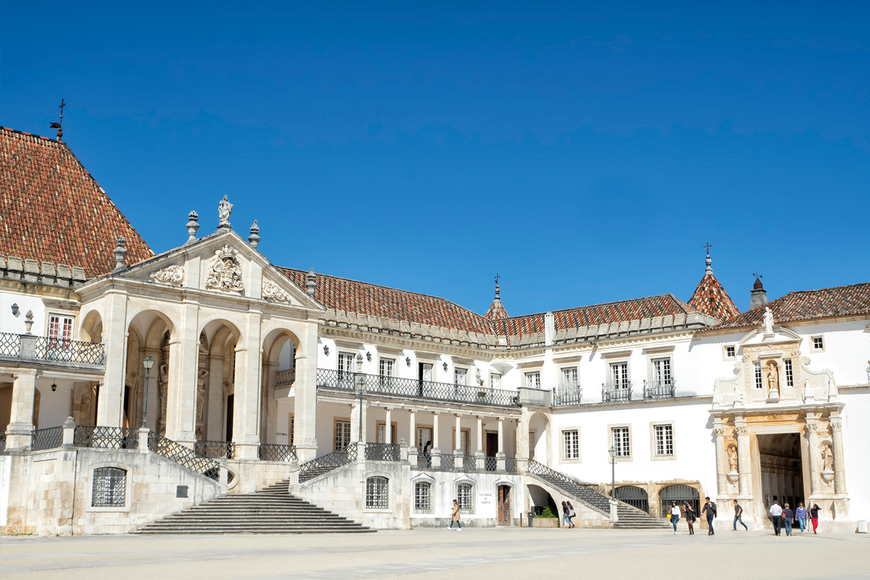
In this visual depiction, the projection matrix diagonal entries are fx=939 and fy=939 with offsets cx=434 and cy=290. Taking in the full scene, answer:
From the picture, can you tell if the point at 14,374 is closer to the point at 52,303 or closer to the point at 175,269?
the point at 52,303

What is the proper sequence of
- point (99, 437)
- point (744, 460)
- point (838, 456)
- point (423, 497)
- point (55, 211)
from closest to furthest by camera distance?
point (99, 437) < point (55, 211) < point (838, 456) < point (423, 497) < point (744, 460)

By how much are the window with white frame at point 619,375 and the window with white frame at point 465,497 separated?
7745mm

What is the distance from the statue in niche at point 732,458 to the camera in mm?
34719

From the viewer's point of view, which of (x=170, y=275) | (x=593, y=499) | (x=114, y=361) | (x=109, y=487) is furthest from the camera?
(x=593, y=499)

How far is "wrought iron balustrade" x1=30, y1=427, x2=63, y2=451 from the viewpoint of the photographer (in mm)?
→ 25031

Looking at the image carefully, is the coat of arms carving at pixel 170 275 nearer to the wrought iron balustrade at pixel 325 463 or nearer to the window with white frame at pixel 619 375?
the wrought iron balustrade at pixel 325 463

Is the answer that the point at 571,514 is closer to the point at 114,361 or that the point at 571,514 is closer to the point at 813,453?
the point at 813,453

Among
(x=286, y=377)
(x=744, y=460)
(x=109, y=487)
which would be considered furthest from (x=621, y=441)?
(x=109, y=487)

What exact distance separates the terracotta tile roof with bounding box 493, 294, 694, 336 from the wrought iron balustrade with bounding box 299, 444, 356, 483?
1401cm

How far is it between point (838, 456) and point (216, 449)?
2098cm

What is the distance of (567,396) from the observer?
40.0 metres

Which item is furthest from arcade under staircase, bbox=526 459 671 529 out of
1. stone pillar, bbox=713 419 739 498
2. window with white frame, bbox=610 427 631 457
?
stone pillar, bbox=713 419 739 498

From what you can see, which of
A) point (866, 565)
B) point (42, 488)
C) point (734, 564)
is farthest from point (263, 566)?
point (42, 488)

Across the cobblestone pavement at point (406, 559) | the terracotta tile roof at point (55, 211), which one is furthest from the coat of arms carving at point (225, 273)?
the cobblestone pavement at point (406, 559)
